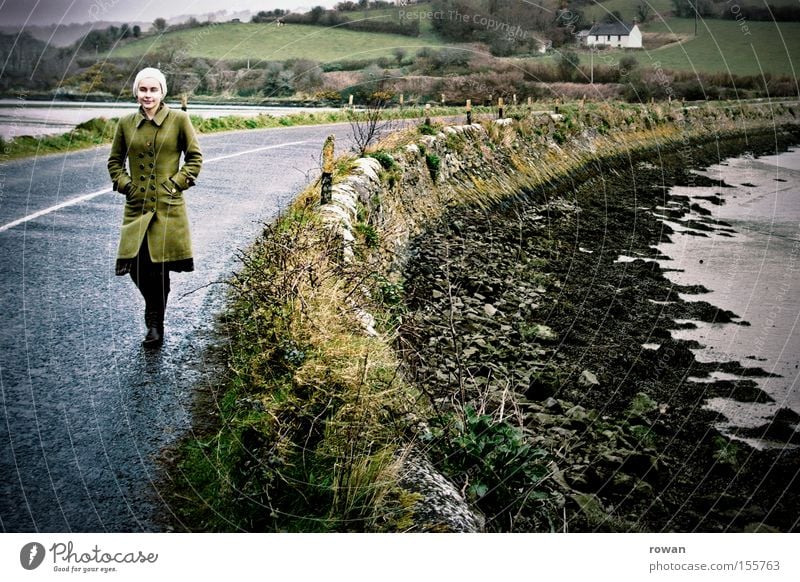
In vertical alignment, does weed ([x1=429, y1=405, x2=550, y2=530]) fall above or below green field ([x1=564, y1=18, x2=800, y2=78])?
below

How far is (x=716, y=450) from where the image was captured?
240 inches

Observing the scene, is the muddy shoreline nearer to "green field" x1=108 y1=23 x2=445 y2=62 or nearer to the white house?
"green field" x1=108 y1=23 x2=445 y2=62

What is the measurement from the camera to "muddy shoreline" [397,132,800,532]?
5328 mm

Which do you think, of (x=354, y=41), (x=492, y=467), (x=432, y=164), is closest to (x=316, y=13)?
(x=354, y=41)

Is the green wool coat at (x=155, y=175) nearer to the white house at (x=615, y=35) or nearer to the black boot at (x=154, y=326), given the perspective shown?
the black boot at (x=154, y=326)

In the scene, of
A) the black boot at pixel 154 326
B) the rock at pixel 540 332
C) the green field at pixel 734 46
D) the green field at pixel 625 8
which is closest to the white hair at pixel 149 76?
the black boot at pixel 154 326

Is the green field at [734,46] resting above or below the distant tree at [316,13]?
below

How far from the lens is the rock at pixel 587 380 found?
7.10 m

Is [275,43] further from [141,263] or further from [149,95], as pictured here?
[141,263]

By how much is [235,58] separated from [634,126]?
1642cm

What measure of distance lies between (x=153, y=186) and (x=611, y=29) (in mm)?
6987

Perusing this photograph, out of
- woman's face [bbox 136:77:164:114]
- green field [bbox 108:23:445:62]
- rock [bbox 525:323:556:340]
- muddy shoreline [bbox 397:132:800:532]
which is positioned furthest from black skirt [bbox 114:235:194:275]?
rock [bbox 525:323:556:340]

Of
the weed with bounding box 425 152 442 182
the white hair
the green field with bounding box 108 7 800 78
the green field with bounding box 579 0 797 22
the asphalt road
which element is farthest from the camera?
the weed with bounding box 425 152 442 182
